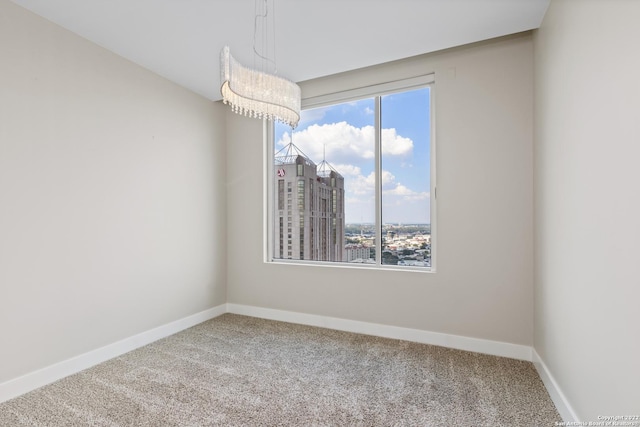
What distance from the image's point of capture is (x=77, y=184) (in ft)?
7.92

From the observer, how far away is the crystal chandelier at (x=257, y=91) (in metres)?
1.76

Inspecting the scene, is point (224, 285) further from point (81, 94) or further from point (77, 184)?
point (81, 94)

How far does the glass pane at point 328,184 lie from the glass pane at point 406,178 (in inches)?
5.9

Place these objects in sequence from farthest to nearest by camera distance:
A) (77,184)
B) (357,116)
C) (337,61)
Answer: (357,116) < (337,61) < (77,184)

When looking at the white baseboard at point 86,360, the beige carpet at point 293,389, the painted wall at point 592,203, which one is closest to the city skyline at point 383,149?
the painted wall at point 592,203

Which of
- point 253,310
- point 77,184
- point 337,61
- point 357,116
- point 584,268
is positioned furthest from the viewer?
point 253,310

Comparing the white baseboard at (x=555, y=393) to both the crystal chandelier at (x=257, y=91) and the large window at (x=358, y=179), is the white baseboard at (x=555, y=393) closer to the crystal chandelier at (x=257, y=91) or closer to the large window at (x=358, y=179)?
the large window at (x=358, y=179)

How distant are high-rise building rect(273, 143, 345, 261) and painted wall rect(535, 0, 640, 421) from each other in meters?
1.91

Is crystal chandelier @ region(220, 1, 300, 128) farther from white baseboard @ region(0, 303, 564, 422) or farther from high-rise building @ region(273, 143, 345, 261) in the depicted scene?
white baseboard @ region(0, 303, 564, 422)

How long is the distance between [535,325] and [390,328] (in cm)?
118

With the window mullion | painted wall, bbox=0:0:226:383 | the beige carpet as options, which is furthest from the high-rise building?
the beige carpet

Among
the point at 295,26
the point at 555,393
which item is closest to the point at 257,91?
the point at 295,26

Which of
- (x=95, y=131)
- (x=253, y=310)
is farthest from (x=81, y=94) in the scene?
(x=253, y=310)

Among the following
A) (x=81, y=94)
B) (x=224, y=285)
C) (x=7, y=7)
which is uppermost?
(x=7, y=7)
